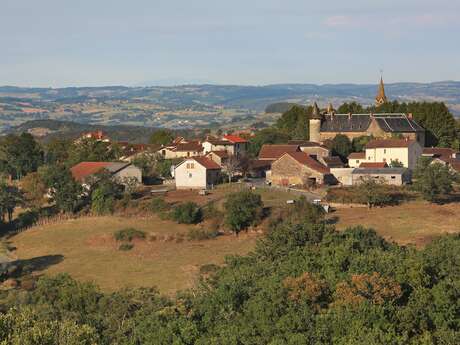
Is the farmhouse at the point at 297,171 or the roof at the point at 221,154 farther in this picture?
the roof at the point at 221,154

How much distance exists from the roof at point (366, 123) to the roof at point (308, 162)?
1353 cm

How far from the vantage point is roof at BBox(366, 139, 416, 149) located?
6581 cm

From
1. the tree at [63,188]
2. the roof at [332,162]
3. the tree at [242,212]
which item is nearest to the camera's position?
the tree at [242,212]

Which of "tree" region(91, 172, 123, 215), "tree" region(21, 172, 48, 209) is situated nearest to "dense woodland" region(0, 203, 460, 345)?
"tree" region(91, 172, 123, 215)

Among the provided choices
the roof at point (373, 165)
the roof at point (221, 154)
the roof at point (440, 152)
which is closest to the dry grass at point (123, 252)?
the roof at point (221, 154)

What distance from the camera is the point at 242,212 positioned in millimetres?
48781

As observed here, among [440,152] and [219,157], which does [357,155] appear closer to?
[440,152]

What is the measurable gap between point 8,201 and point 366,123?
3546cm

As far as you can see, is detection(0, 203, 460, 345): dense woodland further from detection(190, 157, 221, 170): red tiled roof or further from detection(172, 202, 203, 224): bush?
detection(190, 157, 221, 170): red tiled roof

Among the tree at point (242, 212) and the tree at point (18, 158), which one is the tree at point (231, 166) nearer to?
the tree at point (242, 212)

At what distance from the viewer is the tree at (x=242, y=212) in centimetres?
4869

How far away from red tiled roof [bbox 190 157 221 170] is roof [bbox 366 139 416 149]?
13.2 metres

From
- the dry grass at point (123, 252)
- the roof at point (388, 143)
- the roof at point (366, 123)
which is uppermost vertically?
the roof at point (366, 123)

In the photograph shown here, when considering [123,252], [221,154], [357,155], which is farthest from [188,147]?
[123,252]
